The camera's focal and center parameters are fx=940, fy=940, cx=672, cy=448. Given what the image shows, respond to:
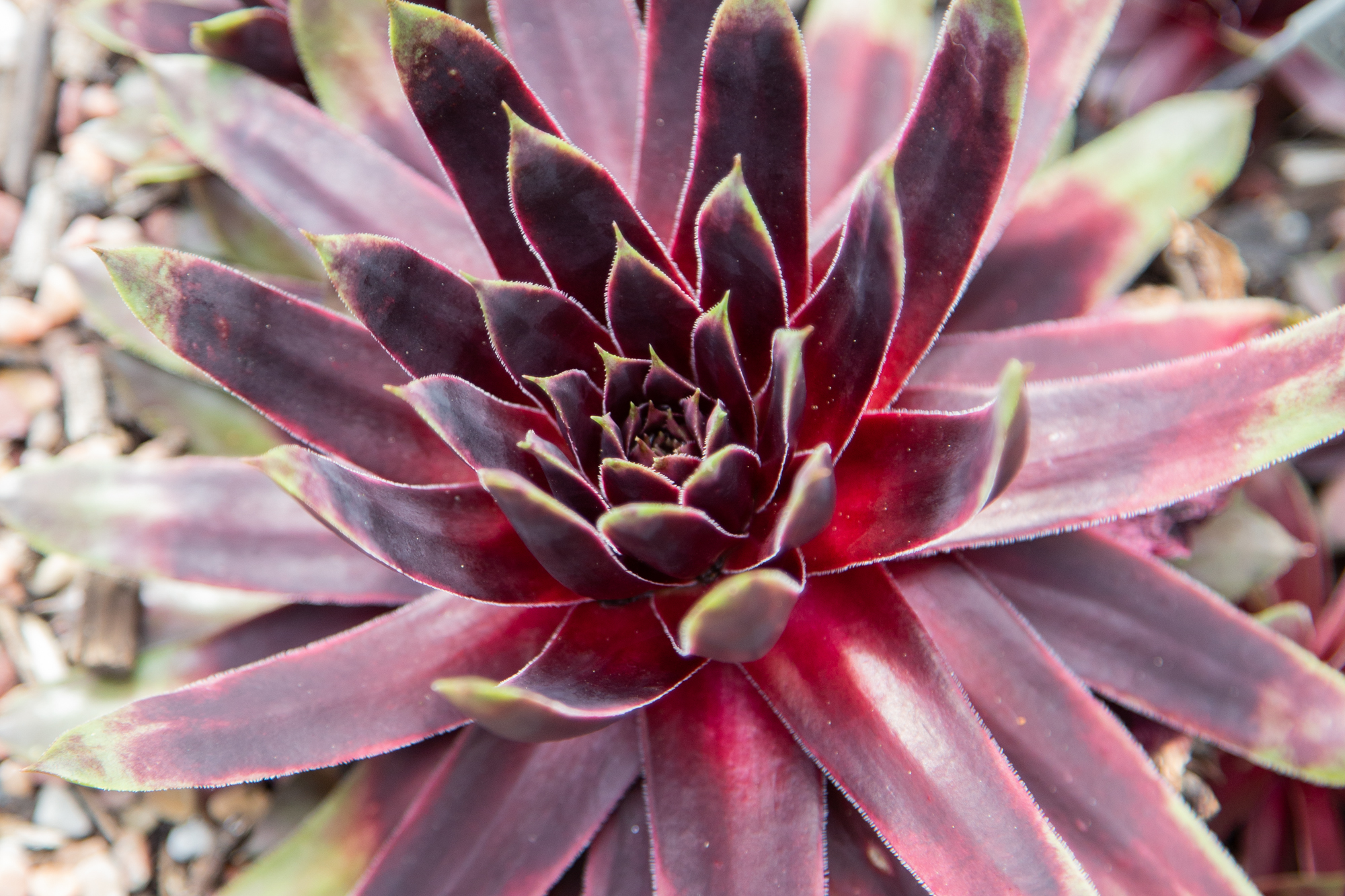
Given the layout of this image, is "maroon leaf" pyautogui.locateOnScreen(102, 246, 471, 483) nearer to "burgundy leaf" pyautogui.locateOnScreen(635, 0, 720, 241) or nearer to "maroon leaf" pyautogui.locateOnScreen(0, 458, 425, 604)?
"maroon leaf" pyautogui.locateOnScreen(0, 458, 425, 604)

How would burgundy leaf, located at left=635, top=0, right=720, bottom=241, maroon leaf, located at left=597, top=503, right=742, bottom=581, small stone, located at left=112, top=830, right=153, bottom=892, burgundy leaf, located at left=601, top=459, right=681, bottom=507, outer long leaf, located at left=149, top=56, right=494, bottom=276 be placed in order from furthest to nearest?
1. small stone, located at left=112, top=830, right=153, bottom=892
2. outer long leaf, located at left=149, top=56, right=494, bottom=276
3. burgundy leaf, located at left=635, top=0, right=720, bottom=241
4. burgundy leaf, located at left=601, top=459, right=681, bottom=507
5. maroon leaf, located at left=597, top=503, right=742, bottom=581

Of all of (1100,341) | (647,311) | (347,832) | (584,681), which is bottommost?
(347,832)

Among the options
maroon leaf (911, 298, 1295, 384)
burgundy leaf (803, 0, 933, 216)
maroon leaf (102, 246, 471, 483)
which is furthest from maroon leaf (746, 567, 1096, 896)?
burgundy leaf (803, 0, 933, 216)

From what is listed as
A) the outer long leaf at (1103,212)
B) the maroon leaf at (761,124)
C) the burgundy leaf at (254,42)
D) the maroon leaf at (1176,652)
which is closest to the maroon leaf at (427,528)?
the maroon leaf at (761,124)

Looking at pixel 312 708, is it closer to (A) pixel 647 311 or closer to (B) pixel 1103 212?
(A) pixel 647 311

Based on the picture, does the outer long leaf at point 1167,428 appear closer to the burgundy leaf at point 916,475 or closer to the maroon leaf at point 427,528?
the burgundy leaf at point 916,475

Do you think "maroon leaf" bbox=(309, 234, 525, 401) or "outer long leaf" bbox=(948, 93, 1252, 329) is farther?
"outer long leaf" bbox=(948, 93, 1252, 329)

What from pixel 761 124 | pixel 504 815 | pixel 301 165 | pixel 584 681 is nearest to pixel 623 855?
pixel 504 815
